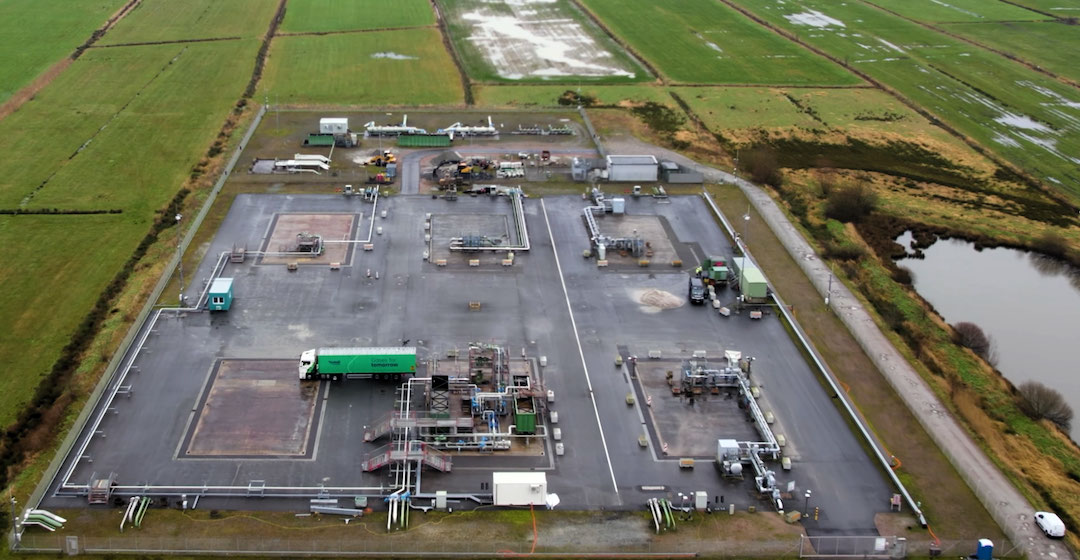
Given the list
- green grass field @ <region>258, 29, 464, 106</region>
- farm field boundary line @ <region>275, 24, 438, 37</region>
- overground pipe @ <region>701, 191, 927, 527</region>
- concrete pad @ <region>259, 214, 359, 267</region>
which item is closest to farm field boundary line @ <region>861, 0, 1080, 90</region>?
overground pipe @ <region>701, 191, 927, 527</region>

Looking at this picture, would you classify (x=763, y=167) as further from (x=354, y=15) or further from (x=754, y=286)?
(x=354, y=15)

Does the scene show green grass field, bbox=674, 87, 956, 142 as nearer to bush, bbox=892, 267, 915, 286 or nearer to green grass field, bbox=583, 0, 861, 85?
green grass field, bbox=583, 0, 861, 85

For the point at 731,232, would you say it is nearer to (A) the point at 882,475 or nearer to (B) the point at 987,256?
(B) the point at 987,256

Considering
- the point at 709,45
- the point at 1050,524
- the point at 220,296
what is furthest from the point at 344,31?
the point at 1050,524

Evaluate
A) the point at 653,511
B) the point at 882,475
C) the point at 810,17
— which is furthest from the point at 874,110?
the point at 653,511

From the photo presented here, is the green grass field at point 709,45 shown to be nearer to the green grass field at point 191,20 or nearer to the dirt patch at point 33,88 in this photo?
the green grass field at point 191,20

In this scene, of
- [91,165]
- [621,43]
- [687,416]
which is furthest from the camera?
[621,43]

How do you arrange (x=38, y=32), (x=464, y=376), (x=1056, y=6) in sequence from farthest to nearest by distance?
(x=1056, y=6) < (x=38, y=32) < (x=464, y=376)
